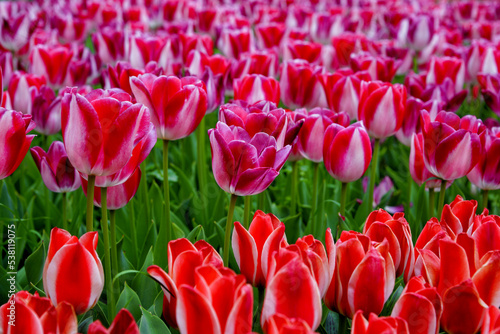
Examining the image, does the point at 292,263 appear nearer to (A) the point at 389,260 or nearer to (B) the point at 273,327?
(B) the point at 273,327

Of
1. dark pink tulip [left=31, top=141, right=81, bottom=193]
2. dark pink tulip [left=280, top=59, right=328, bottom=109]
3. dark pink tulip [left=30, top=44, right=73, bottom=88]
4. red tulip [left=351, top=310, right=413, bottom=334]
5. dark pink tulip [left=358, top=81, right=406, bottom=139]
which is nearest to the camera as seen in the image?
red tulip [left=351, top=310, right=413, bottom=334]

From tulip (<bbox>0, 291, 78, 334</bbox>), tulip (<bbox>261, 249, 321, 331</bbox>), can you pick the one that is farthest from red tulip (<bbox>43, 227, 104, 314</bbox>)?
tulip (<bbox>261, 249, 321, 331</bbox>)

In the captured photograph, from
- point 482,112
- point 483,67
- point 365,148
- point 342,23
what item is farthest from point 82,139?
point 342,23

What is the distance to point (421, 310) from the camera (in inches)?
40.0

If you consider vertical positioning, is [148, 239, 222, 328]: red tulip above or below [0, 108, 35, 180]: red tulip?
below

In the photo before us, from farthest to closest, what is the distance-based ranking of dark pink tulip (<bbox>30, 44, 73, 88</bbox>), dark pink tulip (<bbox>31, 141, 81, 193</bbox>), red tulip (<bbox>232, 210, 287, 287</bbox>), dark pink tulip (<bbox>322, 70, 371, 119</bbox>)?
dark pink tulip (<bbox>30, 44, 73, 88</bbox>) < dark pink tulip (<bbox>322, 70, 371, 119</bbox>) < dark pink tulip (<bbox>31, 141, 81, 193</bbox>) < red tulip (<bbox>232, 210, 287, 287</bbox>)

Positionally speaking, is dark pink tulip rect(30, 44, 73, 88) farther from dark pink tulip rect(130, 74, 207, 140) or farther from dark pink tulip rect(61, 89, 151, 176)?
dark pink tulip rect(61, 89, 151, 176)

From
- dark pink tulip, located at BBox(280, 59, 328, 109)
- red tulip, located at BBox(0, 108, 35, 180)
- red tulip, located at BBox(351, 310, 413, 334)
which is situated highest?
red tulip, located at BBox(0, 108, 35, 180)

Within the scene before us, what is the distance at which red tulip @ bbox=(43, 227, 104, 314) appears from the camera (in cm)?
110

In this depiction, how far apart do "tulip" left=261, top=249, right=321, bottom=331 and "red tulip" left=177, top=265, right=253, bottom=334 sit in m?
0.06

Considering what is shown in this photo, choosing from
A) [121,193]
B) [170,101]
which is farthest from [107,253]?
[170,101]

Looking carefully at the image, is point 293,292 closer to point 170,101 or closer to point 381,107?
point 170,101

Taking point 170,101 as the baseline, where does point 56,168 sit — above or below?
below

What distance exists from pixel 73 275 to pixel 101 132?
30 centimetres
